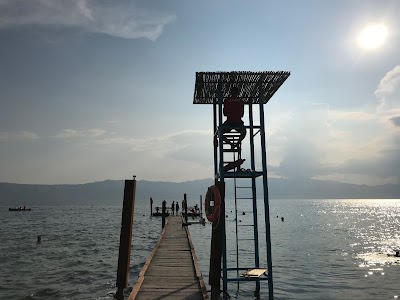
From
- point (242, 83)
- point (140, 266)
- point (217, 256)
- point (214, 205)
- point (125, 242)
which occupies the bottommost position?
point (140, 266)

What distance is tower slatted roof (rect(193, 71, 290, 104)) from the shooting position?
12.0m

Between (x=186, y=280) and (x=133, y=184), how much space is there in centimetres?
438

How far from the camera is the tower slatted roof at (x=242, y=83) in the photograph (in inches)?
474

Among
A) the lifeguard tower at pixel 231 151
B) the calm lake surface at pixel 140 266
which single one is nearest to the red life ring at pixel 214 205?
the lifeguard tower at pixel 231 151

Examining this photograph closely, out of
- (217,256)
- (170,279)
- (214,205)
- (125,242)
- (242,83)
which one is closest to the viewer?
(217,256)

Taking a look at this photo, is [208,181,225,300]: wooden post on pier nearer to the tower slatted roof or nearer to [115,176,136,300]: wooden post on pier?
[115,176,136,300]: wooden post on pier

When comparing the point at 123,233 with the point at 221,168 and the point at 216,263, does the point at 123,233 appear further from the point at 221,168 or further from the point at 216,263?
the point at 221,168

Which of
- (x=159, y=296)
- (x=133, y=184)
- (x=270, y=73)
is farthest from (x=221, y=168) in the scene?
(x=159, y=296)

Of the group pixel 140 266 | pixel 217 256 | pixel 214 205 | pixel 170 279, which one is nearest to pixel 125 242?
pixel 170 279

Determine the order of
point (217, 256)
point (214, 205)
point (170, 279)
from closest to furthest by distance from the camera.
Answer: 1. point (217, 256)
2. point (214, 205)
3. point (170, 279)

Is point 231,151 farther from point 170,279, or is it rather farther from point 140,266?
point 140,266

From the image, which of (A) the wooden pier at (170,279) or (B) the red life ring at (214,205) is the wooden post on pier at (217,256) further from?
(A) the wooden pier at (170,279)

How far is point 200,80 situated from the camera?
12.5 meters

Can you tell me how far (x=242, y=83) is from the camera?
504 inches
